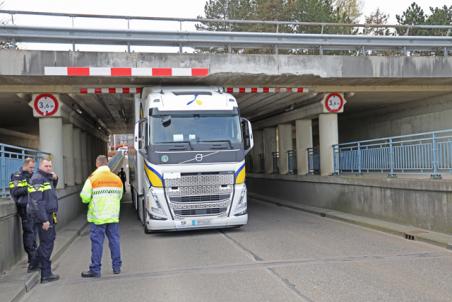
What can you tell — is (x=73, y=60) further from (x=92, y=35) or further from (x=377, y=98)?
(x=377, y=98)

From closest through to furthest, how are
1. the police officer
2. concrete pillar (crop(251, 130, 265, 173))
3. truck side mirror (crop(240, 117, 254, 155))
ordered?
the police officer < truck side mirror (crop(240, 117, 254, 155)) < concrete pillar (crop(251, 130, 265, 173))

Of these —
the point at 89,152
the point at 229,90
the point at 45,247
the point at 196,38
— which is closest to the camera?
the point at 45,247

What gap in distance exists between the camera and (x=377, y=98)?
19.0 m

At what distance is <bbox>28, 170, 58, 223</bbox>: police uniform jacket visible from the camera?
7262 mm

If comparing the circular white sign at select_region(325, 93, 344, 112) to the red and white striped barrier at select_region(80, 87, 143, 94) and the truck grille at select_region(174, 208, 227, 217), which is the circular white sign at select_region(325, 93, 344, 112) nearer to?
the red and white striped barrier at select_region(80, 87, 143, 94)

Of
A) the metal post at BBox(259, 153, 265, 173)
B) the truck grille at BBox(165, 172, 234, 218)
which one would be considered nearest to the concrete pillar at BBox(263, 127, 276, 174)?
the metal post at BBox(259, 153, 265, 173)

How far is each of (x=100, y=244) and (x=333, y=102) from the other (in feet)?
37.8

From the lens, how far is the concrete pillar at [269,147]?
25.9 meters

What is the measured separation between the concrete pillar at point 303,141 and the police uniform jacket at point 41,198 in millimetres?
14013

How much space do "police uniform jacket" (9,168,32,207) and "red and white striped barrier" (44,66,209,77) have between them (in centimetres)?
541

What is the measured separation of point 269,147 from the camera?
26.0 meters

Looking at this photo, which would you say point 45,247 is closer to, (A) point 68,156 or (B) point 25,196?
(B) point 25,196

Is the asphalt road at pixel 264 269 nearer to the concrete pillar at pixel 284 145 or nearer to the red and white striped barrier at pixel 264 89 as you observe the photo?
the red and white striped barrier at pixel 264 89

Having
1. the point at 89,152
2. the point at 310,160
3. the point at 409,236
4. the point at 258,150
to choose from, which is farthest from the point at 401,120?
the point at 89,152
